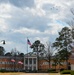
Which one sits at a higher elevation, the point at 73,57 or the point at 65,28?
the point at 65,28

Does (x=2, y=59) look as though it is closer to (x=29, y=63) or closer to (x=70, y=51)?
(x=29, y=63)

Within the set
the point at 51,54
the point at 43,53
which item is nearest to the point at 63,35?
the point at 51,54

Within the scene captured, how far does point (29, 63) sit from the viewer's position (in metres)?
126

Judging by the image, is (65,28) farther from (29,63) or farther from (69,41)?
(29,63)

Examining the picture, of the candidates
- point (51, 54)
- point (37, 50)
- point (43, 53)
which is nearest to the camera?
point (51, 54)

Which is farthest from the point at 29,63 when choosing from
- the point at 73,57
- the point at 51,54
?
the point at 73,57

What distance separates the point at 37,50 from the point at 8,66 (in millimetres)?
26395

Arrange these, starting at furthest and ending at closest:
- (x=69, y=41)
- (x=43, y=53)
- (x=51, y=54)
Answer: (x=43, y=53), (x=51, y=54), (x=69, y=41)

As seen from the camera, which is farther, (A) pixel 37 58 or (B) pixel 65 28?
(A) pixel 37 58

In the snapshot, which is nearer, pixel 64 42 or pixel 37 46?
pixel 64 42

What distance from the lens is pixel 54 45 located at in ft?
339

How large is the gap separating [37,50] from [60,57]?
4242 cm

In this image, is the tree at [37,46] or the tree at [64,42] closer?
the tree at [64,42]

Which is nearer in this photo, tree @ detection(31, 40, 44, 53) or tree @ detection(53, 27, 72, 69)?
tree @ detection(53, 27, 72, 69)
